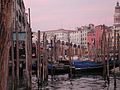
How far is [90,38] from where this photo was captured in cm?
12006

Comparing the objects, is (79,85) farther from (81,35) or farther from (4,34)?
(81,35)

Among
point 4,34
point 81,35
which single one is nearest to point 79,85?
point 4,34

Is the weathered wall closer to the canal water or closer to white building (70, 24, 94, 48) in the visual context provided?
the canal water

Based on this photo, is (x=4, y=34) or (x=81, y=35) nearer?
(x=4, y=34)

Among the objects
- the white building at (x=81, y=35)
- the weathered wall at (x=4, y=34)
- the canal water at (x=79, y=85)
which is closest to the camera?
the weathered wall at (x=4, y=34)

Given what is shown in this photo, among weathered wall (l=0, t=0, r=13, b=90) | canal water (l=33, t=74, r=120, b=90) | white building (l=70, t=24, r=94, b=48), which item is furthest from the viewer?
white building (l=70, t=24, r=94, b=48)

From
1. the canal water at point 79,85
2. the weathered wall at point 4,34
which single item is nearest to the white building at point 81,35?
the canal water at point 79,85

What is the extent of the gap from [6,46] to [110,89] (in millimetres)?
18568

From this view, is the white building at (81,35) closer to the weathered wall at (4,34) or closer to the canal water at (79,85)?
the canal water at (79,85)

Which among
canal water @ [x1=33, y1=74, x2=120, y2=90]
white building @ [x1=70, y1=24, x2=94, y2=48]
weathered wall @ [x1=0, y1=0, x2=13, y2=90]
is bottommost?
canal water @ [x1=33, y1=74, x2=120, y2=90]

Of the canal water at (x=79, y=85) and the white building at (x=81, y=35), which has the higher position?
the white building at (x=81, y=35)

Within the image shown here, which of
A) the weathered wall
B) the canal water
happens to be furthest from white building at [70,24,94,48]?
the weathered wall

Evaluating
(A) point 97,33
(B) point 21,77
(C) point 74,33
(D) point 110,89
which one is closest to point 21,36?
(B) point 21,77

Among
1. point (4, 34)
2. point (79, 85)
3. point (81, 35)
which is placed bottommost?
point (79, 85)
